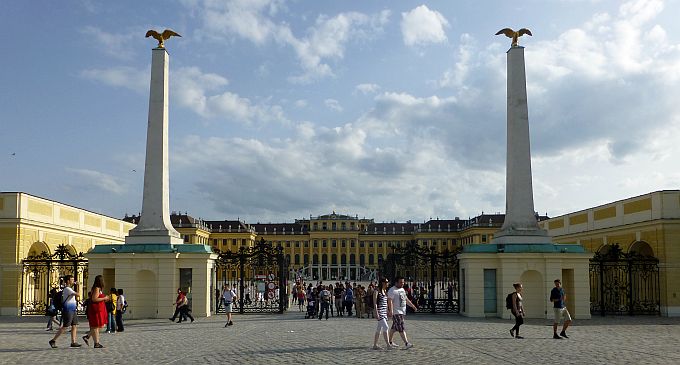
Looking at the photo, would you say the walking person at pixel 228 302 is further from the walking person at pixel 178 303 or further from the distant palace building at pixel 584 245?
the distant palace building at pixel 584 245

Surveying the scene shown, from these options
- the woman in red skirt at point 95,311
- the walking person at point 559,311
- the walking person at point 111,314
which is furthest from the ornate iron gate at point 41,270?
the walking person at point 559,311

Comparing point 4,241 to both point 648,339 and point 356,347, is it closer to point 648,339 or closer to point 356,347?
point 356,347

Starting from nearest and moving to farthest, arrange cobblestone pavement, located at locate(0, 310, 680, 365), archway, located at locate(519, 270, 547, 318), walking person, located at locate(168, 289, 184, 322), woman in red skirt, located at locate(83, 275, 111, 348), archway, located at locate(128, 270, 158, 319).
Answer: cobblestone pavement, located at locate(0, 310, 680, 365) → woman in red skirt, located at locate(83, 275, 111, 348) → walking person, located at locate(168, 289, 184, 322) → archway, located at locate(128, 270, 158, 319) → archway, located at locate(519, 270, 547, 318)

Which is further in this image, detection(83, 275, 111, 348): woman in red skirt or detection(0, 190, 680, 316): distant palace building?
detection(0, 190, 680, 316): distant palace building

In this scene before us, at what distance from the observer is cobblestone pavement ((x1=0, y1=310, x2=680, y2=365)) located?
14766mm

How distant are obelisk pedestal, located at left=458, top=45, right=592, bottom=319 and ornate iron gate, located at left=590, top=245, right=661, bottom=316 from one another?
259 cm

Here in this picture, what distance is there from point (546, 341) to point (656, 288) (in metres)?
15.3

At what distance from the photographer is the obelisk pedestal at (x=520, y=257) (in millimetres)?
26281

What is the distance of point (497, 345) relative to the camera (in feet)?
57.0

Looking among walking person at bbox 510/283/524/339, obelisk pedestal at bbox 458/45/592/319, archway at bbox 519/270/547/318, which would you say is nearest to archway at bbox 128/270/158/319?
obelisk pedestal at bbox 458/45/592/319

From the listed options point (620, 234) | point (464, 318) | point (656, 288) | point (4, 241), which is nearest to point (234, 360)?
point (464, 318)

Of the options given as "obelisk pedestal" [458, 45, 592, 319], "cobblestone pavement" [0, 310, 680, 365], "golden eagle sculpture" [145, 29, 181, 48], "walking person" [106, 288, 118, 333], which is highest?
"golden eagle sculpture" [145, 29, 181, 48]

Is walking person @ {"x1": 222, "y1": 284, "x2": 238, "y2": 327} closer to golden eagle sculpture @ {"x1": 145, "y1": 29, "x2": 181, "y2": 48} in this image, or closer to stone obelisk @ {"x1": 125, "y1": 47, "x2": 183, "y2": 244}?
stone obelisk @ {"x1": 125, "y1": 47, "x2": 183, "y2": 244}

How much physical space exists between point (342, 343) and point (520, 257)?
10.8 meters
